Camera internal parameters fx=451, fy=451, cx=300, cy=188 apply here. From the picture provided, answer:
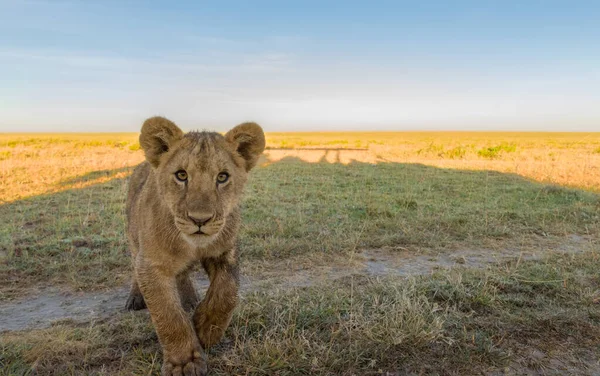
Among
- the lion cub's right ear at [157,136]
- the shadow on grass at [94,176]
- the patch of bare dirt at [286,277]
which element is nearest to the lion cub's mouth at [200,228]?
the lion cub's right ear at [157,136]

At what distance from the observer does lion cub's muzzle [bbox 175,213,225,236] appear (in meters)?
3.19

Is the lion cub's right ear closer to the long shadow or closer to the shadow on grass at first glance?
the long shadow

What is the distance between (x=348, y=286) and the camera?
5285mm

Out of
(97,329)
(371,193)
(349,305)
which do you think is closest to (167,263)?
(97,329)

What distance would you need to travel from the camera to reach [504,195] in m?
11.7

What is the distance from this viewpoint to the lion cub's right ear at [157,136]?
150 inches

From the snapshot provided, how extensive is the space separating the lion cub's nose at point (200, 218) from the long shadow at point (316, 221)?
9.99 ft

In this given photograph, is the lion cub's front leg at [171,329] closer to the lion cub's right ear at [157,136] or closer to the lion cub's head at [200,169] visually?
the lion cub's head at [200,169]

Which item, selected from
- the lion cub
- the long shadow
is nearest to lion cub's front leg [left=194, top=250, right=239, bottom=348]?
the lion cub

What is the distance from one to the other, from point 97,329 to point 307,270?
2.76m

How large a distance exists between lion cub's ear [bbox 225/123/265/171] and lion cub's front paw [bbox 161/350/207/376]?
1.69 meters

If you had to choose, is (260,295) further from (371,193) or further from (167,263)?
(371,193)

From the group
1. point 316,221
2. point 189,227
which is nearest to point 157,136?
point 189,227

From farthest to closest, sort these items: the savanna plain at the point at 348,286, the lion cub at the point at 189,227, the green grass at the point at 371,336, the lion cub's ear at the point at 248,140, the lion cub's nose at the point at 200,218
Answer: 1. the lion cub's ear at the point at 248,140
2. the savanna plain at the point at 348,286
3. the green grass at the point at 371,336
4. the lion cub at the point at 189,227
5. the lion cub's nose at the point at 200,218
